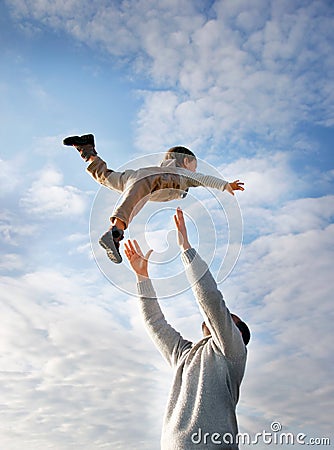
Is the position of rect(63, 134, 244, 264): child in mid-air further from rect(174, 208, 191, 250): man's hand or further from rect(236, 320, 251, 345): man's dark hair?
rect(236, 320, 251, 345): man's dark hair

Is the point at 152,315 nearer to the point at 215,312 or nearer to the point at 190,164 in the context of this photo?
the point at 215,312

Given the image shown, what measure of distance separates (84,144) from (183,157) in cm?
101

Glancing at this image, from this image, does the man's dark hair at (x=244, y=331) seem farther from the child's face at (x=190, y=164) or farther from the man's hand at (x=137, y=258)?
the child's face at (x=190, y=164)

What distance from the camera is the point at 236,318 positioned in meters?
3.81

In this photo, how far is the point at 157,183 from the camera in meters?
4.42

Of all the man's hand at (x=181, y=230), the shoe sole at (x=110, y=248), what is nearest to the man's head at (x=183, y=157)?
the man's hand at (x=181, y=230)

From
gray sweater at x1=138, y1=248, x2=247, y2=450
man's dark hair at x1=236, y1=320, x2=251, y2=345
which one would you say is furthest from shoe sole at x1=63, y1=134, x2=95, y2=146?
man's dark hair at x1=236, y1=320, x2=251, y2=345

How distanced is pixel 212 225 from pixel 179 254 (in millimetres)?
481

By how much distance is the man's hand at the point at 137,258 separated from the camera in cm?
418

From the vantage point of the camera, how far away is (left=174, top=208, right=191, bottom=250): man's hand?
3.72m

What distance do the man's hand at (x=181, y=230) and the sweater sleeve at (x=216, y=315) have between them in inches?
8.9

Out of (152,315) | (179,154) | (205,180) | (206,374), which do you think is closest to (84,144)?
(179,154)

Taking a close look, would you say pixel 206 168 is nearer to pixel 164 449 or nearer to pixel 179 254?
pixel 179 254

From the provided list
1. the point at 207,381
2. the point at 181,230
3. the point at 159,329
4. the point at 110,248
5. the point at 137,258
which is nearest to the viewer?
the point at 207,381
